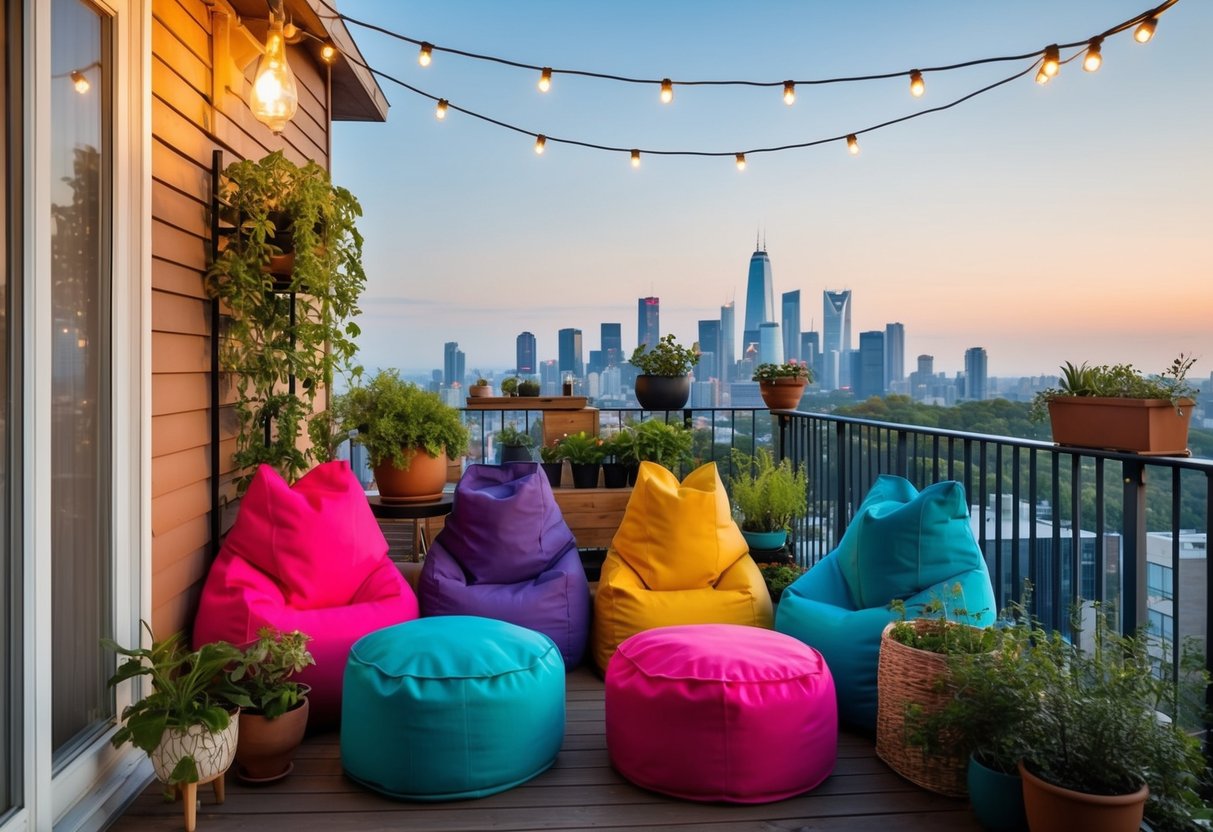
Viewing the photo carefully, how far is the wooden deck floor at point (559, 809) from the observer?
2104 mm

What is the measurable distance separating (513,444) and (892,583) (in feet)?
8.52

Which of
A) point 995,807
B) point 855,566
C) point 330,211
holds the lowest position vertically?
point 995,807

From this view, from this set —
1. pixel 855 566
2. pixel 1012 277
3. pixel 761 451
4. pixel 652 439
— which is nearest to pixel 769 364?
pixel 761 451

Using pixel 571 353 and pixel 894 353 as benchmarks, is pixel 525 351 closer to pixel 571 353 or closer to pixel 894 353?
pixel 571 353

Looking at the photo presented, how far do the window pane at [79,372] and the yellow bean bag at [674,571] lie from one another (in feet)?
5.68

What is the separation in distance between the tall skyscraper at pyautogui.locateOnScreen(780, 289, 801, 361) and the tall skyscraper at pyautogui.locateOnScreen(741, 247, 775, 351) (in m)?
0.17

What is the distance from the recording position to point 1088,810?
1.78 metres

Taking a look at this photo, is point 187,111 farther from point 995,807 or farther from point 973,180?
point 973,180

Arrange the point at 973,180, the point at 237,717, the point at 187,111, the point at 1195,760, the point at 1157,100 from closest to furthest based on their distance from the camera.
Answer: the point at 1195,760 → the point at 237,717 → the point at 187,111 → the point at 1157,100 → the point at 973,180

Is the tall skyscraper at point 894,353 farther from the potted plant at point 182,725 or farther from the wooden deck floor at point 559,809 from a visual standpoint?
the potted plant at point 182,725

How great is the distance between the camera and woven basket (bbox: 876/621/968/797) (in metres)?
2.24

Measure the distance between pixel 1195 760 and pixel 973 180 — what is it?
592 centimetres

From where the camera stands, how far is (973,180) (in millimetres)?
→ 6781

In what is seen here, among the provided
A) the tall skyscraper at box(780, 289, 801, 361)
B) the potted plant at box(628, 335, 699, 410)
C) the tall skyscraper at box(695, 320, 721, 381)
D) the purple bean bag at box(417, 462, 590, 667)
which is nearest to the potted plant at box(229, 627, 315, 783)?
the purple bean bag at box(417, 462, 590, 667)
